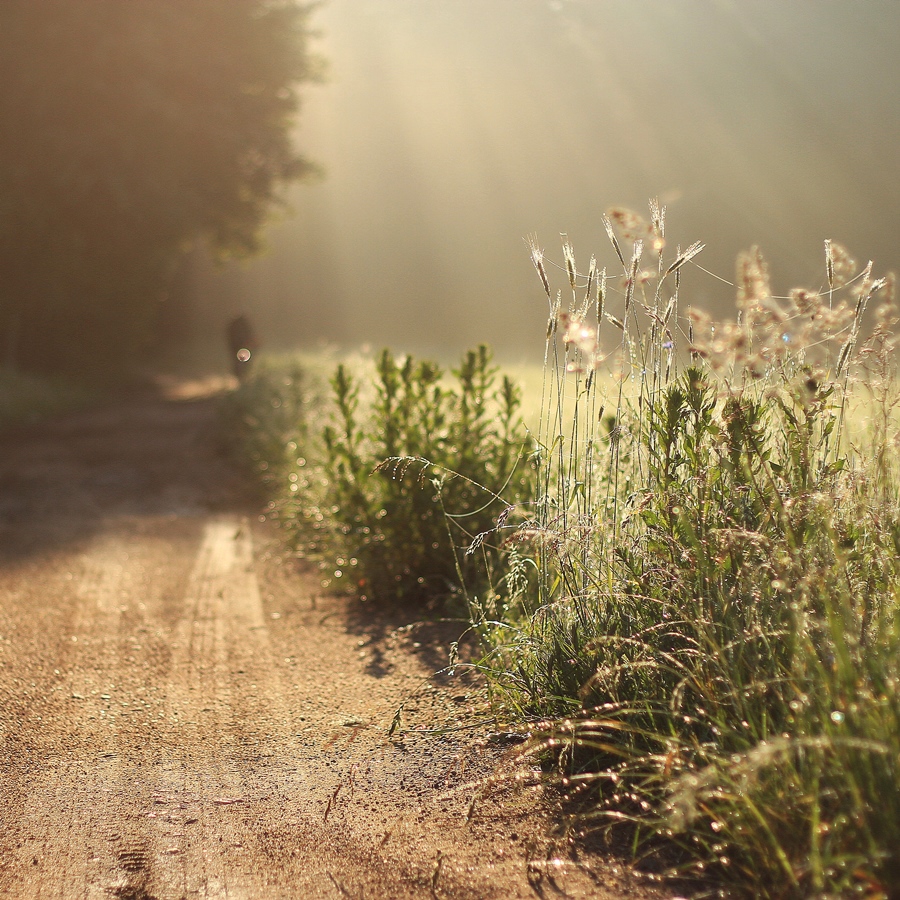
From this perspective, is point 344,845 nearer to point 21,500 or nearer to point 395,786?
point 395,786

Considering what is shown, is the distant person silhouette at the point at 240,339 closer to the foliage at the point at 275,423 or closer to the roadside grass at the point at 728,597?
the foliage at the point at 275,423

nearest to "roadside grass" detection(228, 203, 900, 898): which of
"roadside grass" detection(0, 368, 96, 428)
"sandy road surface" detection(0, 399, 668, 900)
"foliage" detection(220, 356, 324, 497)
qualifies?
"sandy road surface" detection(0, 399, 668, 900)

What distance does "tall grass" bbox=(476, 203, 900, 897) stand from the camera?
1.61 metres

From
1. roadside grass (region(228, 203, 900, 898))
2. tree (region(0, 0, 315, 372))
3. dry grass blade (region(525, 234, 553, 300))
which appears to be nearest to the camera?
roadside grass (region(228, 203, 900, 898))

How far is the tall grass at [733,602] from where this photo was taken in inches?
63.2

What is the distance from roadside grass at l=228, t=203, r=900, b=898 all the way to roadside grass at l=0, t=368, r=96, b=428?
9510 millimetres

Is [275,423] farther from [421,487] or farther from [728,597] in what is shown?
[728,597]

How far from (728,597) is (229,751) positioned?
1.57 m

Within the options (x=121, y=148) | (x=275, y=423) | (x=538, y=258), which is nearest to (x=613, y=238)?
(x=538, y=258)

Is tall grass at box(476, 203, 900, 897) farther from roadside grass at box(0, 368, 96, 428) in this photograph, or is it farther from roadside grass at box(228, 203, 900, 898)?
roadside grass at box(0, 368, 96, 428)

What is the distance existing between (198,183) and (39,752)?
14.3m

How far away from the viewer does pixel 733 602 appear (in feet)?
6.93

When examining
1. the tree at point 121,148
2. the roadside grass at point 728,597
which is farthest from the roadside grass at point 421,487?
the tree at point 121,148

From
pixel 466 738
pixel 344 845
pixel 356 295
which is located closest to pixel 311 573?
pixel 466 738
